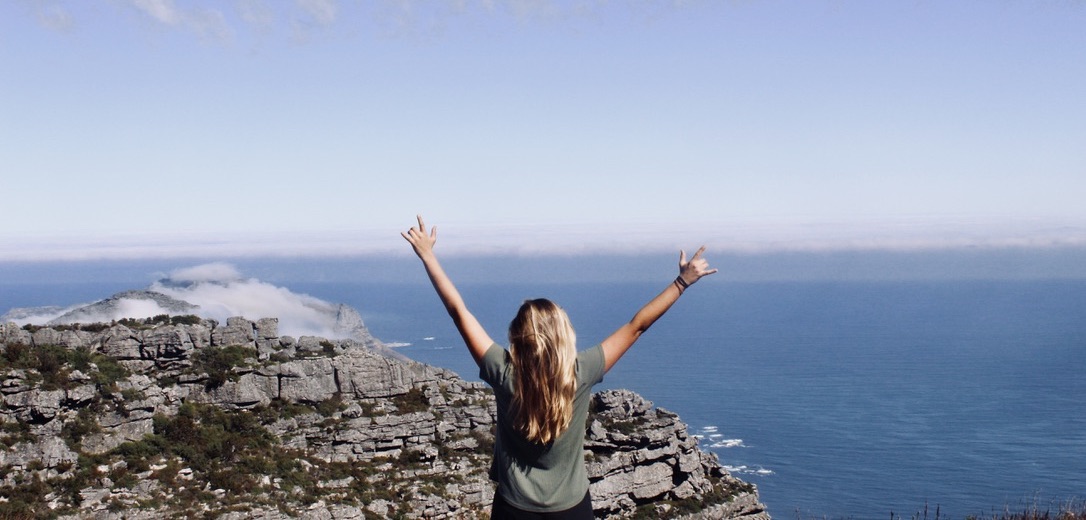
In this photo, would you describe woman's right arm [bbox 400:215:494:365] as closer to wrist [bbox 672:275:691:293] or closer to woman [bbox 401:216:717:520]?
woman [bbox 401:216:717:520]

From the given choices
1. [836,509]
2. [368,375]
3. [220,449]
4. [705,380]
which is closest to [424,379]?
[368,375]

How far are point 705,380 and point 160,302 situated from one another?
7937 centimetres

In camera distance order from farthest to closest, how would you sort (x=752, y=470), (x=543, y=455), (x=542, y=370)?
(x=752, y=470), (x=543, y=455), (x=542, y=370)

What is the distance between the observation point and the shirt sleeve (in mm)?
4035

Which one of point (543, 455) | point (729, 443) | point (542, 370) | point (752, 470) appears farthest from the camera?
point (729, 443)

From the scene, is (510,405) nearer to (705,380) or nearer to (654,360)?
(705,380)

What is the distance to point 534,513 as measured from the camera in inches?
165

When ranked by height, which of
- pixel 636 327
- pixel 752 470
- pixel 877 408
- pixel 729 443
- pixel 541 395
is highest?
pixel 636 327

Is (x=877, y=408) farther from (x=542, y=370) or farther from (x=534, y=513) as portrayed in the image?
(x=542, y=370)

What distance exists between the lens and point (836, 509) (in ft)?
217

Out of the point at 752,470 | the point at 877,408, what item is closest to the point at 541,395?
the point at 752,470

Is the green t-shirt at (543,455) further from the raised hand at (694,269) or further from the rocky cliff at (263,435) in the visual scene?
the rocky cliff at (263,435)

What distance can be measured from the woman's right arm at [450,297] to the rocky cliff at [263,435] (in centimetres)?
2042

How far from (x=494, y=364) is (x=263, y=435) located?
2503 cm
